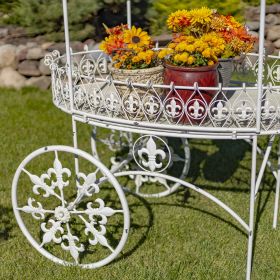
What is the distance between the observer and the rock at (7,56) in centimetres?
736

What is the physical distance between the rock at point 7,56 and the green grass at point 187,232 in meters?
2.42

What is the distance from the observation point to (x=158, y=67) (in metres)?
2.95

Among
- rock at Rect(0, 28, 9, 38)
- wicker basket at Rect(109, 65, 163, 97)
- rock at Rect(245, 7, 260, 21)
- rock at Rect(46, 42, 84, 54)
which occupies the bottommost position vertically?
rock at Rect(46, 42, 84, 54)

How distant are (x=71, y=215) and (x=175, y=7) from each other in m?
5.29

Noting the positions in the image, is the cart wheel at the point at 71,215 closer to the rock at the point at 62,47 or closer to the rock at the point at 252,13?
the rock at the point at 62,47

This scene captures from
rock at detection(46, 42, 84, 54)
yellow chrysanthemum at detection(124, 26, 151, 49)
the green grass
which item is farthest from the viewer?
rock at detection(46, 42, 84, 54)

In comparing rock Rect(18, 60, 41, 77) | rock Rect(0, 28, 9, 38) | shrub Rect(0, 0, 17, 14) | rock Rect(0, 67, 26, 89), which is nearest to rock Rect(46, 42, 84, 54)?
rock Rect(18, 60, 41, 77)

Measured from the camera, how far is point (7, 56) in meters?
7.36

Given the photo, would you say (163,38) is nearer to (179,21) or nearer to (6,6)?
(6,6)

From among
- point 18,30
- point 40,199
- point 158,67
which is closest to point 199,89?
point 158,67

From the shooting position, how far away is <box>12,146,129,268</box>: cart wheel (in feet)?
9.46

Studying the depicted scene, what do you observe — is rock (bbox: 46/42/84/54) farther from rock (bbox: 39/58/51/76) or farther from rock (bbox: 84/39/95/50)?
rock (bbox: 39/58/51/76)

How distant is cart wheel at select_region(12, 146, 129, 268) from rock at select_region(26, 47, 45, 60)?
274cm

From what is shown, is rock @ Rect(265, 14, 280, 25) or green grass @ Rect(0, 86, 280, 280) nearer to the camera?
green grass @ Rect(0, 86, 280, 280)
